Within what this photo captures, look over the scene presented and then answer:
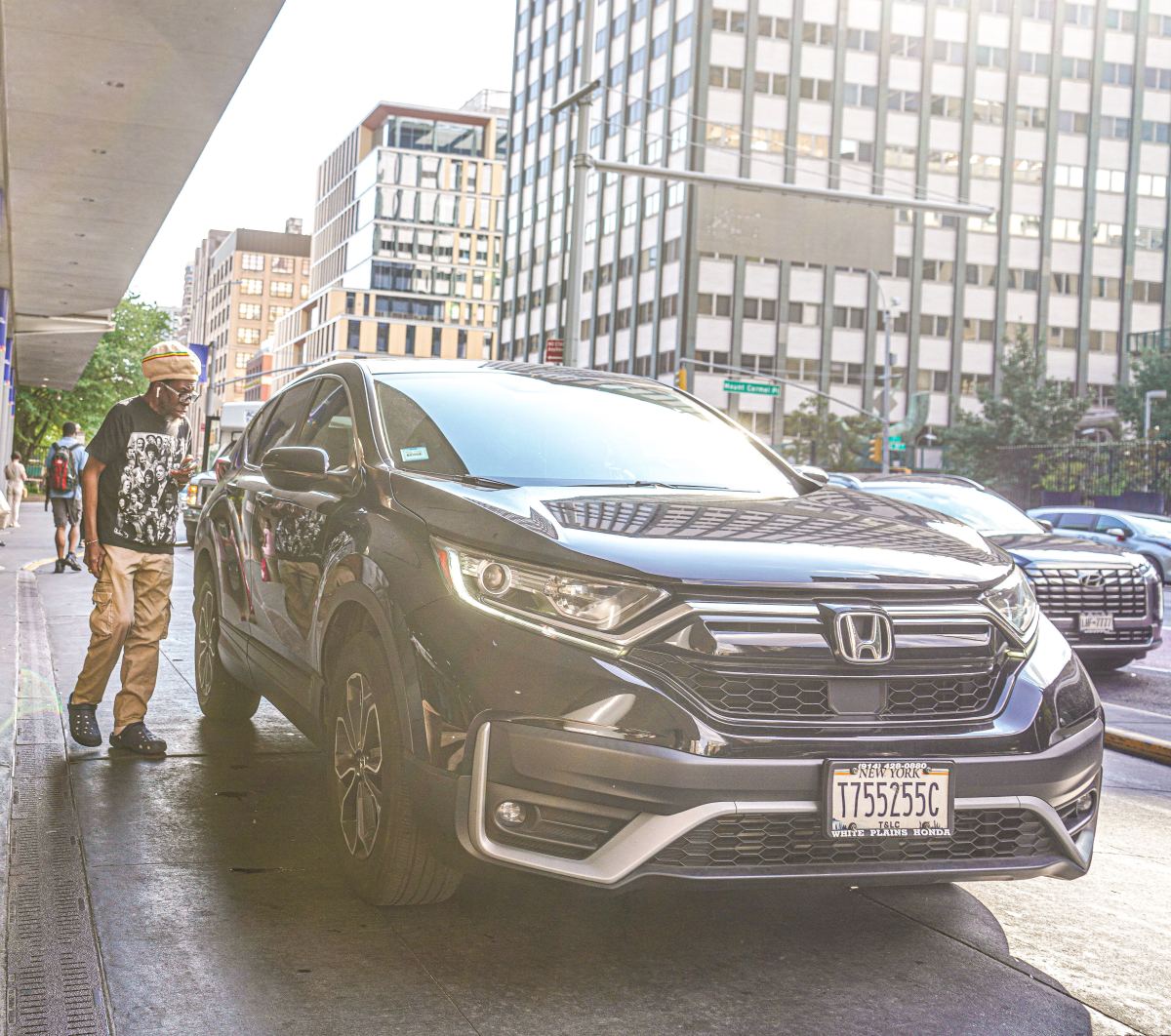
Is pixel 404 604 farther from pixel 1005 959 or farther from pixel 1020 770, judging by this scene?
pixel 1005 959

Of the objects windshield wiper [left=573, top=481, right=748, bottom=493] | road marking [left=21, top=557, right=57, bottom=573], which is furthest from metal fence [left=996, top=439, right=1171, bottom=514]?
windshield wiper [left=573, top=481, right=748, bottom=493]

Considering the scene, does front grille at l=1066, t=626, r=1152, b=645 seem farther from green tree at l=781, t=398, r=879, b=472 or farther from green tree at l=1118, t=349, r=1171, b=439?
green tree at l=781, t=398, r=879, b=472

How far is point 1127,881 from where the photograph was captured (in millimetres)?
4953

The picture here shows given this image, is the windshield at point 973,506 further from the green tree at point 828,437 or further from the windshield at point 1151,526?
the green tree at point 828,437

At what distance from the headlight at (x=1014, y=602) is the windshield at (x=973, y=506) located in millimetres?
7720

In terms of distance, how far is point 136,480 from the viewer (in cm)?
624

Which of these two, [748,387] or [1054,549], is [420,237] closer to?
[748,387]

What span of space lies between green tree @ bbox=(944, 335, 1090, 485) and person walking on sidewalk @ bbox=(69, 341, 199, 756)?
4680 cm

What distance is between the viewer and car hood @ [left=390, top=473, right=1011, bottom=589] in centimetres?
367

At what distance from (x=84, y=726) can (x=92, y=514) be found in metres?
0.97

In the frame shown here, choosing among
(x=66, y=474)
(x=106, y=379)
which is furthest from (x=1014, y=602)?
(x=106, y=379)

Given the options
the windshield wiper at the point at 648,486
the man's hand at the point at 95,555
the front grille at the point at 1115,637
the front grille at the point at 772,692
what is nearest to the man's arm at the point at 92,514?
the man's hand at the point at 95,555

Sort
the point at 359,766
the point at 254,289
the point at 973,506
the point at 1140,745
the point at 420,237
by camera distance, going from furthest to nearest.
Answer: the point at 254,289, the point at 420,237, the point at 973,506, the point at 1140,745, the point at 359,766

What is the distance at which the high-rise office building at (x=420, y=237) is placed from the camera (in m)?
122
